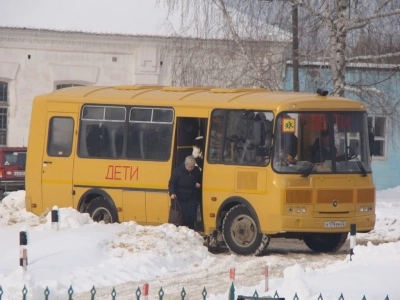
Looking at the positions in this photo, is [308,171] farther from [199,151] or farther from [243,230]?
[199,151]

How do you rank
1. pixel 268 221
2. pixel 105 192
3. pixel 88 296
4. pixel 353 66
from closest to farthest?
pixel 88 296
pixel 268 221
pixel 105 192
pixel 353 66

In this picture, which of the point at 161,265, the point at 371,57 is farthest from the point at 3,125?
the point at 161,265

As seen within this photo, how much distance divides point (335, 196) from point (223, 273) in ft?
11.3

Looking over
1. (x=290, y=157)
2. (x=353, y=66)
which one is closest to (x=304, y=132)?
(x=290, y=157)

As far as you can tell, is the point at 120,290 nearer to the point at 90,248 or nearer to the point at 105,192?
the point at 90,248

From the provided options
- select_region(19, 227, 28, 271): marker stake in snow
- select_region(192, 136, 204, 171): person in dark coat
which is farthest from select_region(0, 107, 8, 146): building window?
select_region(19, 227, 28, 271): marker stake in snow

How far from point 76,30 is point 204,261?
24376mm

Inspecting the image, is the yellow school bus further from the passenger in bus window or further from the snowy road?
the snowy road

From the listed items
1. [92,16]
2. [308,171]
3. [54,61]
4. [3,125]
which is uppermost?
[92,16]

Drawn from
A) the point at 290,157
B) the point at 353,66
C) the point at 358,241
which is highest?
the point at 353,66

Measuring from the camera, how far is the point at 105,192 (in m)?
21.8

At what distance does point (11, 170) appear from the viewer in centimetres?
3716

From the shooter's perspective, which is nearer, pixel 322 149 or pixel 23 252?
pixel 23 252

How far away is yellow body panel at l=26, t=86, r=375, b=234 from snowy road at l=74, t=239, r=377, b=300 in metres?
0.76
